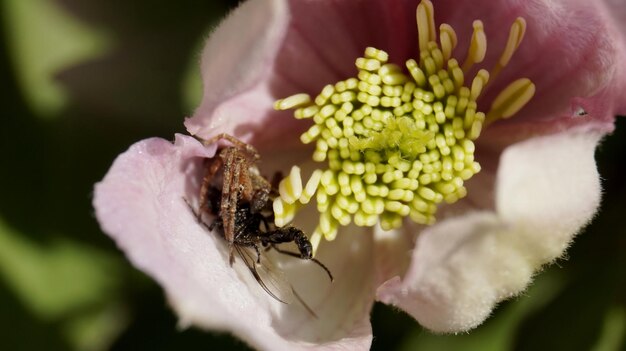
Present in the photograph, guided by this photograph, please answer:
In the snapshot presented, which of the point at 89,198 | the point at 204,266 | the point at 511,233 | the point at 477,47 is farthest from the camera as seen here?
the point at 89,198

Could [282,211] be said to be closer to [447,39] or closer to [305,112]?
[305,112]

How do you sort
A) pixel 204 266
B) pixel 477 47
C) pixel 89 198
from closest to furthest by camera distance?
pixel 204 266 < pixel 477 47 < pixel 89 198

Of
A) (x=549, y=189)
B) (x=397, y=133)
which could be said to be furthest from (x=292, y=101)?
(x=549, y=189)

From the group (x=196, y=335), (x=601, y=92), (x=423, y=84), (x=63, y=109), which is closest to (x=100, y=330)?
(x=196, y=335)

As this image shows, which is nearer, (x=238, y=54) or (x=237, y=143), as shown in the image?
(x=238, y=54)

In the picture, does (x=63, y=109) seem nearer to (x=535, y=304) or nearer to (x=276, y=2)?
(x=276, y=2)

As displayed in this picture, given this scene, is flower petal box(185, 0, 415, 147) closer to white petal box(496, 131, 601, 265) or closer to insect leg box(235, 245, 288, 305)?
insect leg box(235, 245, 288, 305)

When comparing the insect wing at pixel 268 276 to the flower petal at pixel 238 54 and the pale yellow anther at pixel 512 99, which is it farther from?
the pale yellow anther at pixel 512 99

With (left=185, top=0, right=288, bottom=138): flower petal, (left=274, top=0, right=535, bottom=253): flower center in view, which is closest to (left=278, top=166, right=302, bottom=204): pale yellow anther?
(left=274, top=0, right=535, bottom=253): flower center
